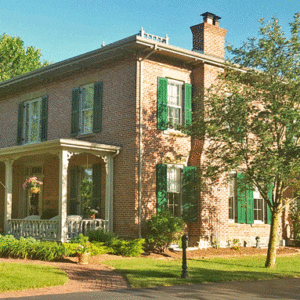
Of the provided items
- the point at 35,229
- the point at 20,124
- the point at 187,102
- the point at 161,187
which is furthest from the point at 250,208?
the point at 20,124

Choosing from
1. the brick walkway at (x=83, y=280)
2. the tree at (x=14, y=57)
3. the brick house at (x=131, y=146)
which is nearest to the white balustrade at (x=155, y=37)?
Answer: the brick house at (x=131, y=146)

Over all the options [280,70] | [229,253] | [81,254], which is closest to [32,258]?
[81,254]

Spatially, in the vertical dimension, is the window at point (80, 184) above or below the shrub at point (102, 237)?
above

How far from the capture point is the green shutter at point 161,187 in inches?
698

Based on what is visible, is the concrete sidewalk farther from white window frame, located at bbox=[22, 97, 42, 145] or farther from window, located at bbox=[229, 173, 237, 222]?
white window frame, located at bbox=[22, 97, 42, 145]

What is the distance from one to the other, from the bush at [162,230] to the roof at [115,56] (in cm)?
529

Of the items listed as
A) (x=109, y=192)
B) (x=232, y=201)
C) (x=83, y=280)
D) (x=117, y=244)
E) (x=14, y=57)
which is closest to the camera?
(x=83, y=280)

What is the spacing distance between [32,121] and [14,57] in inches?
772

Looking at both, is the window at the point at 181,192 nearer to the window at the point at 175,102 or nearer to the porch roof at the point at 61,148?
the window at the point at 175,102

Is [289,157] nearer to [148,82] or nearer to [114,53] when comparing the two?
[148,82]

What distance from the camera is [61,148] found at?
1639 centimetres

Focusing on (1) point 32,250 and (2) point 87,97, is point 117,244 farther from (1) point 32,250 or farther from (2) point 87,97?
(2) point 87,97

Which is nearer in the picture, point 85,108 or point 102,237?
point 102,237

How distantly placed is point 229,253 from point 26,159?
8946mm
